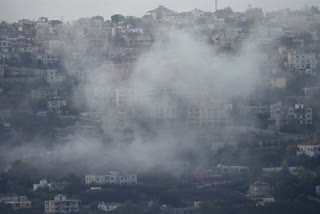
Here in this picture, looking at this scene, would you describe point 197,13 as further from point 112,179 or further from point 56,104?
point 112,179

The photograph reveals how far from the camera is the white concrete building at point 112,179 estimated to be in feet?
61.7

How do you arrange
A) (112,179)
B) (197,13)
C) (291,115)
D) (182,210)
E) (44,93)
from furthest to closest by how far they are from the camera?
1. (197,13)
2. (44,93)
3. (291,115)
4. (112,179)
5. (182,210)

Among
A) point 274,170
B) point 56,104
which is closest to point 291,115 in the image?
point 274,170

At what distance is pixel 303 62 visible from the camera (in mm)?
25375

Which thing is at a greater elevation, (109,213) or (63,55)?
(63,55)

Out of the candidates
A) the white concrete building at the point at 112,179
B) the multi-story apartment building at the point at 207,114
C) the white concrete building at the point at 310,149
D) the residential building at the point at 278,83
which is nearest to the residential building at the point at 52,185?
the white concrete building at the point at 112,179

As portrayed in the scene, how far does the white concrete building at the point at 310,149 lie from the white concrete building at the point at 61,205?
4083mm

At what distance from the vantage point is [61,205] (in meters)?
17.5

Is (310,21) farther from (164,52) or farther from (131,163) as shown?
(131,163)

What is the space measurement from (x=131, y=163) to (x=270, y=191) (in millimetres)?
2435

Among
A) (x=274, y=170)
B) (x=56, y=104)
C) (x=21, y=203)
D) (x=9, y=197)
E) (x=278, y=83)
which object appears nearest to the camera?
(x=21, y=203)

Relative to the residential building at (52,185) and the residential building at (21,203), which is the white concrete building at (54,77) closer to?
the residential building at (52,185)

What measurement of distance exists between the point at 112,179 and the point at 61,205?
5.18ft

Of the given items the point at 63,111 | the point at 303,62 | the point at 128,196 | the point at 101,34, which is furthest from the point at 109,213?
the point at 101,34
